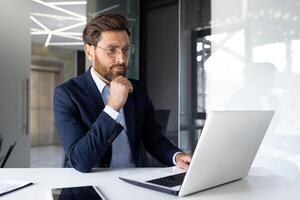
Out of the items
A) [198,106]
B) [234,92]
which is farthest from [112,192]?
[198,106]

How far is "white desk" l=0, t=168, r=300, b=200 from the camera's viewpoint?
0.94 metres

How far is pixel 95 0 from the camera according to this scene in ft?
14.5

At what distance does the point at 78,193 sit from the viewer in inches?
36.2

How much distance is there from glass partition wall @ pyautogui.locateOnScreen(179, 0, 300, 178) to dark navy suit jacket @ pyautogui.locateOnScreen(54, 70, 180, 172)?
1.57 meters

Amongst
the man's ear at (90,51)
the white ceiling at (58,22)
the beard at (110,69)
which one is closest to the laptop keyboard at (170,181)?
the beard at (110,69)

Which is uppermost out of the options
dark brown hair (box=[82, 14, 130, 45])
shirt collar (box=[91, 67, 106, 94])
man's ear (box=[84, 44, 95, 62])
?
dark brown hair (box=[82, 14, 130, 45])

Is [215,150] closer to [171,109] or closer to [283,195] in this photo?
[283,195]

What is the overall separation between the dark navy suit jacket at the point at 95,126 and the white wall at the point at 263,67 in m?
1.56

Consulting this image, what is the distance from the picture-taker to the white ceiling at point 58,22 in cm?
573

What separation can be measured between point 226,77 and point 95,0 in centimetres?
205

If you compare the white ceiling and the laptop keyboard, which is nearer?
the laptop keyboard

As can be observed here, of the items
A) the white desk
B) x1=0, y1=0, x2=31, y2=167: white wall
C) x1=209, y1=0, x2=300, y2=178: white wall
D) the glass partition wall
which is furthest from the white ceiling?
the white desk

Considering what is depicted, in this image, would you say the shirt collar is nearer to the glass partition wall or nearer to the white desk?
the white desk

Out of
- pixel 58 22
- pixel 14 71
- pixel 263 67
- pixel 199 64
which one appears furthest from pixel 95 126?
pixel 58 22
